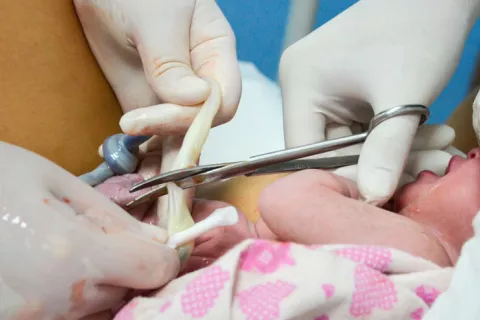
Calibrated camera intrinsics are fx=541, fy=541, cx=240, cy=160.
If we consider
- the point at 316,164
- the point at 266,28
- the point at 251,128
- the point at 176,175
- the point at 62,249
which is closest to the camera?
the point at 62,249

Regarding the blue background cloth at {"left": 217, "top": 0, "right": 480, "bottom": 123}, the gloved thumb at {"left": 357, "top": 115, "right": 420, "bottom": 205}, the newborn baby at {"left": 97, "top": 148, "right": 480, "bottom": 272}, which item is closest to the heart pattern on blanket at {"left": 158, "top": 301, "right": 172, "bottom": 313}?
the newborn baby at {"left": 97, "top": 148, "right": 480, "bottom": 272}

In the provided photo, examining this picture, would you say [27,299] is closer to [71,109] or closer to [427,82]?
[71,109]

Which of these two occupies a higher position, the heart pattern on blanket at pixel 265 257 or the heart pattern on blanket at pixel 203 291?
the heart pattern on blanket at pixel 203 291

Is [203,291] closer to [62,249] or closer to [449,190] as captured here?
[62,249]

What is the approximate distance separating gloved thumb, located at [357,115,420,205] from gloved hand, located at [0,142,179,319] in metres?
0.19

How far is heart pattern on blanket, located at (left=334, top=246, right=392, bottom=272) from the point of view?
41cm

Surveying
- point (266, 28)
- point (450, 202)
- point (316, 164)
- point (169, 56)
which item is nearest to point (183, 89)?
point (169, 56)

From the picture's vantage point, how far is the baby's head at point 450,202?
19.3 inches

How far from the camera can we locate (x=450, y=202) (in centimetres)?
50

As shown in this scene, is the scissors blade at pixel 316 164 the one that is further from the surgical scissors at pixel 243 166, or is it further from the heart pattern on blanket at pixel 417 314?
the heart pattern on blanket at pixel 417 314

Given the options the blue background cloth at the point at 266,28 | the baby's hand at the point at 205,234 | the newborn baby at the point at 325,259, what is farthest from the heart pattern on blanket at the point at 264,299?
the blue background cloth at the point at 266,28

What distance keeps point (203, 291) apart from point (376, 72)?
302mm

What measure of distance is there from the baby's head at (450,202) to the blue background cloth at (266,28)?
0.46 meters

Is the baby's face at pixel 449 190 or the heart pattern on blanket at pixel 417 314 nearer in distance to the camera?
the heart pattern on blanket at pixel 417 314
